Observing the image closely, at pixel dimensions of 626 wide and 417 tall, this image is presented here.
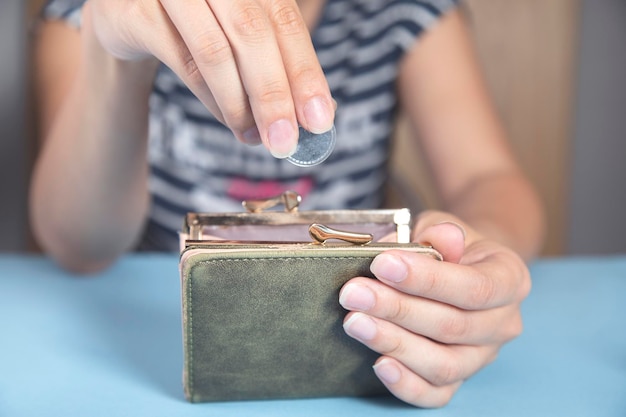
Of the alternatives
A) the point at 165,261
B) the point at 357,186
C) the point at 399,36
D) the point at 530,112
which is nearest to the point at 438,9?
the point at 399,36

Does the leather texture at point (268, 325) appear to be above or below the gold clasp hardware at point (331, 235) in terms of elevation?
below

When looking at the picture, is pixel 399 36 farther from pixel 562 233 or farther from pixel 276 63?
pixel 562 233

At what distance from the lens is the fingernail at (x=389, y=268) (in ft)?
1.47

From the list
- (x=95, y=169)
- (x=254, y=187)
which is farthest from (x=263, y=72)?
(x=254, y=187)

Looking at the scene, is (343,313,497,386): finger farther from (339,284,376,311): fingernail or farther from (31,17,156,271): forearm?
(31,17,156,271): forearm

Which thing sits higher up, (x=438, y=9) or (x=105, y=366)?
(x=438, y=9)

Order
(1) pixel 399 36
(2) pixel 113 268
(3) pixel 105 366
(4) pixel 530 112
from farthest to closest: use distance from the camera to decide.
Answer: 1. (4) pixel 530 112
2. (1) pixel 399 36
3. (2) pixel 113 268
4. (3) pixel 105 366

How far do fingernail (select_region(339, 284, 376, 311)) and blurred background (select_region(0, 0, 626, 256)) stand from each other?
1658mm

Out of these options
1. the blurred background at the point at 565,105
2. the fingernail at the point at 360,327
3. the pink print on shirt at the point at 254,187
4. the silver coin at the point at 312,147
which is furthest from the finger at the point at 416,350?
the blurred background at the point at 565,105

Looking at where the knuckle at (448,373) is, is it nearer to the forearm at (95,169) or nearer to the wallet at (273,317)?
the wallet at (273,317)

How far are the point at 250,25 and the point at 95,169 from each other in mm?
405

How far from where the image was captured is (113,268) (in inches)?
34.1

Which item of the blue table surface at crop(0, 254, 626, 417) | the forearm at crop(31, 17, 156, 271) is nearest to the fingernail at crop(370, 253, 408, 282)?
the blue table surface at crop(0, 254, 626, 417)

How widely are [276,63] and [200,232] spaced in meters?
0.14
